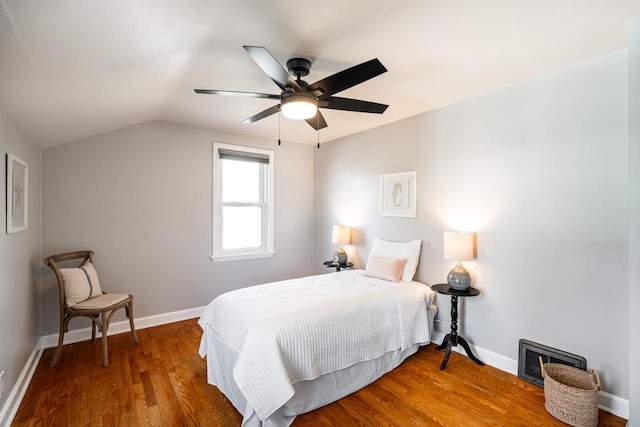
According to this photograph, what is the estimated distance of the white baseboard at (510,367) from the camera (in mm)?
2085

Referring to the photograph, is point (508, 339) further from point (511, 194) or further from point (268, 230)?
point (268, 230)

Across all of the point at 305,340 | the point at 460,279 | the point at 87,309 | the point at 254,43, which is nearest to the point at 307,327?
the point at 305,340

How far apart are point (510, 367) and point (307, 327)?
1.91 meters

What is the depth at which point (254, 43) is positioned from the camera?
190 cm

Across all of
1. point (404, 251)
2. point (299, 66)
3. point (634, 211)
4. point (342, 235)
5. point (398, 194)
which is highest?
point (299, 66)

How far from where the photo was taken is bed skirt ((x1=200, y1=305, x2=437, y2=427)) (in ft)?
6.40


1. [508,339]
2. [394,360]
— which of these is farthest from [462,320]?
[394,360]

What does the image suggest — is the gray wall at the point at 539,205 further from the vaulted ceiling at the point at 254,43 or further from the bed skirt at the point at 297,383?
the bed skirt at the point at 297,383

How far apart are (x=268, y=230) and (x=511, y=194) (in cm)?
312

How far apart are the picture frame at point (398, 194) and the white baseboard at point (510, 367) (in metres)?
1.38

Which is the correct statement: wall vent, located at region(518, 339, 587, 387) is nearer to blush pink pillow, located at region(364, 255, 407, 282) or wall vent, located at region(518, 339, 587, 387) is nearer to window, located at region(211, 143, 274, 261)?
blush pink pillow, located at region(364, 255, 407, 282)

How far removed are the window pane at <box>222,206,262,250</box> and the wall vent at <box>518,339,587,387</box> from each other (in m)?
3.38

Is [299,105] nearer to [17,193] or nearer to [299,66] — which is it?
[299,66]

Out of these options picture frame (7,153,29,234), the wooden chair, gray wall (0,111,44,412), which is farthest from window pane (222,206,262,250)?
picture frame (7,153,29,234)
